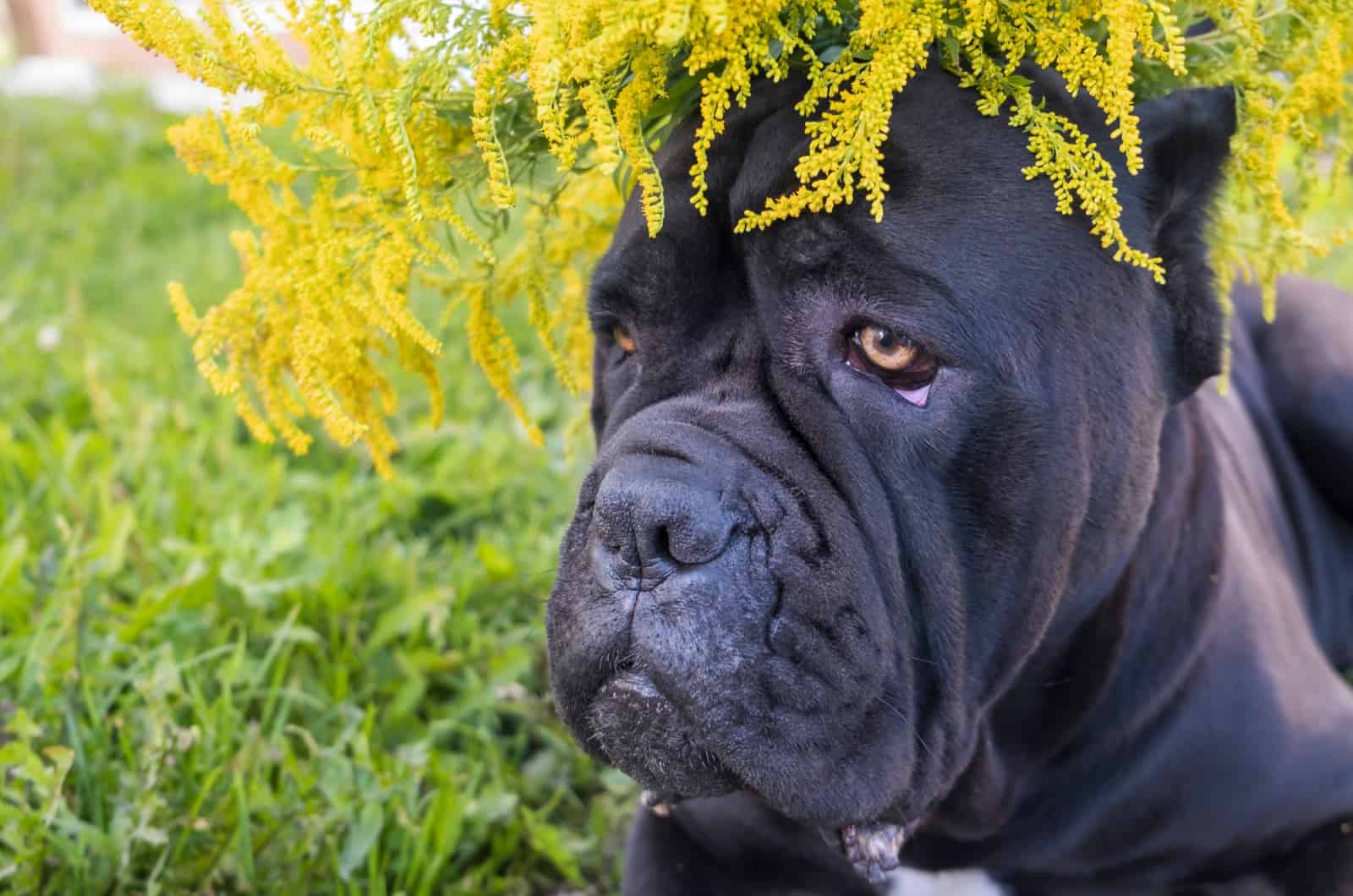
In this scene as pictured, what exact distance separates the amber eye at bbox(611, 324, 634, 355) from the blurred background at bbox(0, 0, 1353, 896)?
693mm

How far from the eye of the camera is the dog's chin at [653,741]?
5.05 feet

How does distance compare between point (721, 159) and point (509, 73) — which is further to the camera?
point (721, 159)

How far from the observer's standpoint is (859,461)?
1618 mm

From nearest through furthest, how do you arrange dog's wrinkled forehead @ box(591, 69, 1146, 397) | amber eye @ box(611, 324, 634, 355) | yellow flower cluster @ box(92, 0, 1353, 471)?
yellow flower cluster @ box(92, 0, 1353, 471) → dog's wrinkled forehead @ box(591, 69, 1146, 397) → amber eye @ box(611, 324, 634, 355)

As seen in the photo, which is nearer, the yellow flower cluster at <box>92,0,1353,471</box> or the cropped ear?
the yellow flower cluster at <box>92,0,1353,471</box>

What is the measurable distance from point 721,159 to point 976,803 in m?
1.05

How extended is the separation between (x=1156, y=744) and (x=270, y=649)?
5.33 feet

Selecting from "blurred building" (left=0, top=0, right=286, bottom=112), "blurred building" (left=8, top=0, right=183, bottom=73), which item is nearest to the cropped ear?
"blurred building" (left=0, top=0, right=286, bottom=112)

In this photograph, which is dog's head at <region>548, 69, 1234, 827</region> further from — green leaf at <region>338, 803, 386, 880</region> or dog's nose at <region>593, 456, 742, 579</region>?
green leaf at <region>338, 803, 386, 880</region>

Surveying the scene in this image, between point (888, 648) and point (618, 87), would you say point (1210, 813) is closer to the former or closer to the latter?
point (888, 648)

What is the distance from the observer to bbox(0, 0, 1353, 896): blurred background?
2029mm

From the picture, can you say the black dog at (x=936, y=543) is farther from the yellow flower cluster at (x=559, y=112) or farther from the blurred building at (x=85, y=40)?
the blurred building at (x=85, y=40)

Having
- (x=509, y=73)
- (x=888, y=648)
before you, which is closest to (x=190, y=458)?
(x=509, y=73)

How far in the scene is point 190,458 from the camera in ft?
11.0
